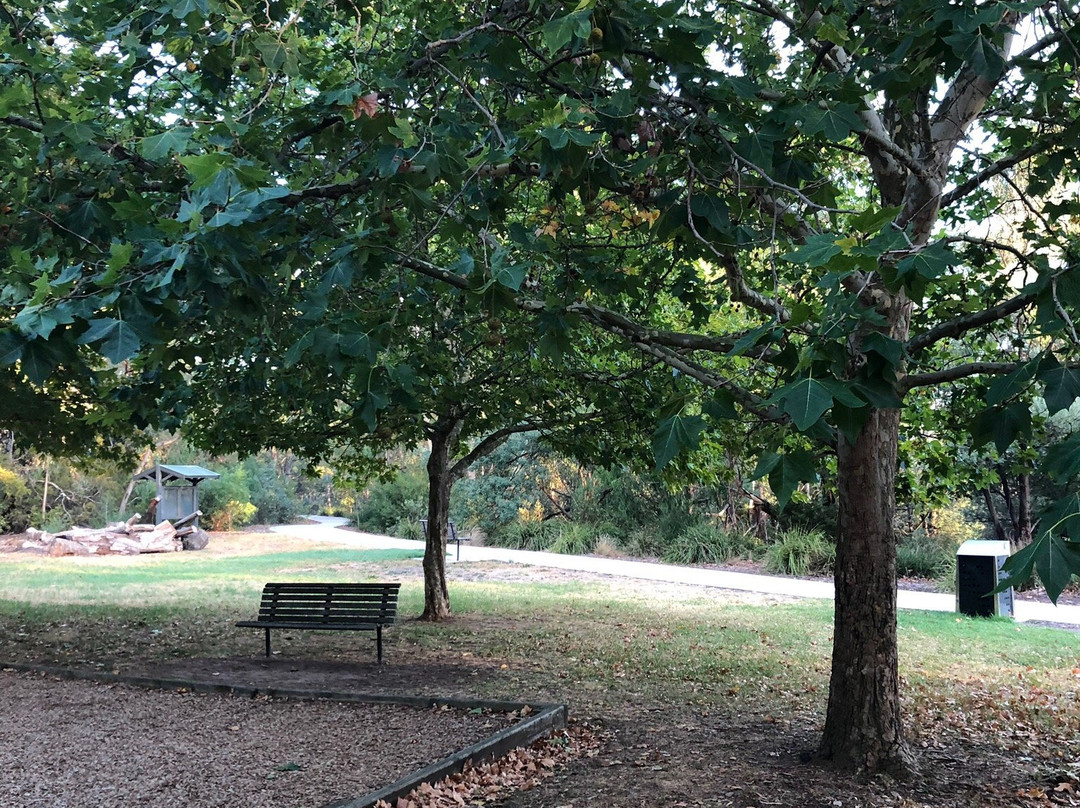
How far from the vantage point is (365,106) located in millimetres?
3834

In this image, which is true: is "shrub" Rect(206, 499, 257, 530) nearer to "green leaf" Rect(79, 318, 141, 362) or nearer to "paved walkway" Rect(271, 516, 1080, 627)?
"paved walkway" Rect(271, 516, 1080, 627)

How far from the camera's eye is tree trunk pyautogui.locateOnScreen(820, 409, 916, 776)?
5594mm

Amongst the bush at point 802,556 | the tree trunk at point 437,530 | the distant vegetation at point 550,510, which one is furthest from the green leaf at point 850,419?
the bush at point 802,556

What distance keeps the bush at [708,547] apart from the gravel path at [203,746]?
655 inches

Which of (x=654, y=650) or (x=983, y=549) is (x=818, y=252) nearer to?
(x=654, y=650)

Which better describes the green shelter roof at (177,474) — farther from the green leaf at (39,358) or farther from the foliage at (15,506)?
the green leaf at (39,358)

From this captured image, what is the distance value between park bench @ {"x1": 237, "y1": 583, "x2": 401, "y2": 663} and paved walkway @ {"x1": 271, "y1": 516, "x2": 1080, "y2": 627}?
25.6 ft

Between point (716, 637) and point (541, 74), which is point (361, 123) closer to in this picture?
point (541, 74)

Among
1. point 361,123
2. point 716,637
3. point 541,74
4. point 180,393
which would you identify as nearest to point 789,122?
point 541,74

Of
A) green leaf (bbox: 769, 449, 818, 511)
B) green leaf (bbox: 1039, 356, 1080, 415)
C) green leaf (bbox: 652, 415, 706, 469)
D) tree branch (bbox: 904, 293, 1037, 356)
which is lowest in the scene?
green leaf (bbox: 769, 449, 818, 511)

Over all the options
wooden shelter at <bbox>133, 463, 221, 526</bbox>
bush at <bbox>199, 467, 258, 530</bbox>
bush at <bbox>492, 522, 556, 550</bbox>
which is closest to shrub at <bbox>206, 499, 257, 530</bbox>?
bush at <bbox>199, 467, 258, 530</bbox>

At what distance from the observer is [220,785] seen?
5332mm

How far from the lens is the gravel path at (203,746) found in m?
→ 5.21

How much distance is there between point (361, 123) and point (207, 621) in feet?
35.3
